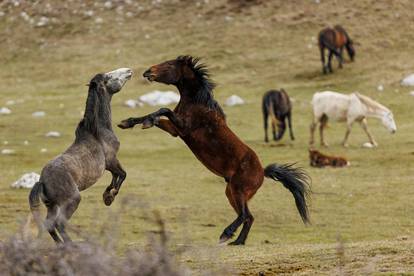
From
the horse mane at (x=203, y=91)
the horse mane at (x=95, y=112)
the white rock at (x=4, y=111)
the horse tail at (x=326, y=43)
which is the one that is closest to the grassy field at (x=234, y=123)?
the white rock at (x=4, y=111)

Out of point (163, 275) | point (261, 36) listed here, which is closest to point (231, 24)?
point (261, 36)

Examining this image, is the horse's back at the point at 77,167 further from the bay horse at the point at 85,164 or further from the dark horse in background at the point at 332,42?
the dark horse in background at the point at 332,42

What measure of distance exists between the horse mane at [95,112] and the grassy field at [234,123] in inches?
52.6

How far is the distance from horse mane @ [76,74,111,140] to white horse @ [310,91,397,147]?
14.4 meters

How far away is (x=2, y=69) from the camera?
3950cm

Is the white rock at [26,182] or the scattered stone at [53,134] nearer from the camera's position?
the white rock at [26,182]

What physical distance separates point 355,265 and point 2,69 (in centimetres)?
3280

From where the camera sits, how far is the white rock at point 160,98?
30969 mm

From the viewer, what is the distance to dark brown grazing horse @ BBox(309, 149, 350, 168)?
68.5 ft

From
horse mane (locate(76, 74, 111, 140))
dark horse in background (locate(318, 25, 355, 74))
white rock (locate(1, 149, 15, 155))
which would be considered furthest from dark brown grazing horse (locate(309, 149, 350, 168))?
dark horse in background (locate(318, 25, 355, 74))

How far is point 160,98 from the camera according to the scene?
1232 inches

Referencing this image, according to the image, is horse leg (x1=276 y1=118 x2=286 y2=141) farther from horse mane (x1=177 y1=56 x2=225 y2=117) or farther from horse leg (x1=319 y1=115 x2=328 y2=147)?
horse mane (x1=177 y1=56 x2=225 y2=117)

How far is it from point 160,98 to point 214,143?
20734 mm

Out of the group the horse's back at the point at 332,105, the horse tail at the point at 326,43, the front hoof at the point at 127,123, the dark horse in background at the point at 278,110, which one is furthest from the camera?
the horse tail at the point at 326,43
